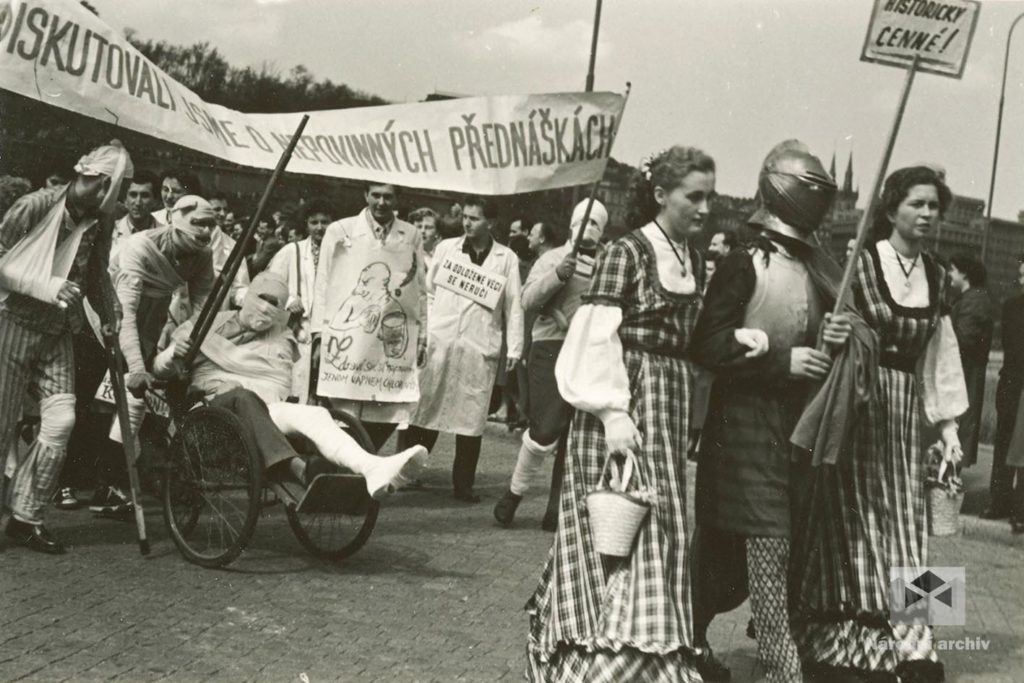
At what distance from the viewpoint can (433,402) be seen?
32.6 feet

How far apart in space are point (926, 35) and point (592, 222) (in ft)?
10.7

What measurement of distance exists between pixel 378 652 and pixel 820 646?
5.41 feet

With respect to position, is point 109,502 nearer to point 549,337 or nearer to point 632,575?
point 549,337

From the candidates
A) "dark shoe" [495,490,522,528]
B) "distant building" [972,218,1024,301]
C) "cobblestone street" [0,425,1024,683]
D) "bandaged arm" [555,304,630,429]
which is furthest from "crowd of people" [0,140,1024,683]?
"distant building" [972,218,1024,301]

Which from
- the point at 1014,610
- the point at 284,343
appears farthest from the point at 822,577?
the point at 284,343

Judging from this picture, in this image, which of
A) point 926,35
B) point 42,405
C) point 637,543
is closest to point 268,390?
point 42,405

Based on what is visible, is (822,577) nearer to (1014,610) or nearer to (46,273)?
(1014,610)

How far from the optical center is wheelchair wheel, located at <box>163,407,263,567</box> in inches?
263

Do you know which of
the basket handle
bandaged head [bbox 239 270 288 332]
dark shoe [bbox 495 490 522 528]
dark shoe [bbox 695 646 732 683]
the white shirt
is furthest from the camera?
dark shoe [bbox 495 490 522 528]

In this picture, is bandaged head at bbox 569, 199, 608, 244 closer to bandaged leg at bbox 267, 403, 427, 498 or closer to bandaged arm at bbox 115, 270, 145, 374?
bandaged leg at bbox 267, 403, 427, 498

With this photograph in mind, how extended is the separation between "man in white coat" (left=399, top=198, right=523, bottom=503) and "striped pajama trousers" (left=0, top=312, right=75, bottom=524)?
316 centimetres

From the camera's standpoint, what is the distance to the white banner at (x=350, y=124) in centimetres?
632

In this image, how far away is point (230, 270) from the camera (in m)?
7.12

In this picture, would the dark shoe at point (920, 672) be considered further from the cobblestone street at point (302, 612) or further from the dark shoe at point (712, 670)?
the dark shoe at point (712, 670)
